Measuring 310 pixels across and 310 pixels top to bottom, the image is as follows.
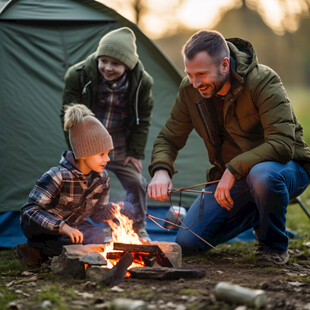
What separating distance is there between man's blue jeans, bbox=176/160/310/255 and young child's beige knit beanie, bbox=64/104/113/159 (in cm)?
89

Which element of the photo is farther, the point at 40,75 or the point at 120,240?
the point at 40,75

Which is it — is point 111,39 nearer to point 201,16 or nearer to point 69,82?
point 69,82

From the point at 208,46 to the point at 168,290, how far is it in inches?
60.8

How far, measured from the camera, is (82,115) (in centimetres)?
356

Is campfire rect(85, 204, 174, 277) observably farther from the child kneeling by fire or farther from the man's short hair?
the man's short hair

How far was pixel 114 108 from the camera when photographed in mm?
4602

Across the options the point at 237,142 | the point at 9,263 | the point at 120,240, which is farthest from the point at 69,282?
the point at 237,142

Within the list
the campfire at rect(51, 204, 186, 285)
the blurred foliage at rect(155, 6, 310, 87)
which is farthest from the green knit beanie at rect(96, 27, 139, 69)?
the blurred foliage at rect(155, 6, 310, 87)

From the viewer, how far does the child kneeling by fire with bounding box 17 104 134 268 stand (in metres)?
3.36

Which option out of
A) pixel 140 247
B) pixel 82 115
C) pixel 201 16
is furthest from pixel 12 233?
pixel 201 16

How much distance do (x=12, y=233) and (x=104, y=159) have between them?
161cm

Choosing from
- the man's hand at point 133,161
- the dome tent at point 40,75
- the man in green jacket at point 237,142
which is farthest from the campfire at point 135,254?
the dome tent at point 40,75

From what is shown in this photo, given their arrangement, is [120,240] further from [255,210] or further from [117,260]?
[255,210]

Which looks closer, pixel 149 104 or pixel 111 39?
pixel 111 39
